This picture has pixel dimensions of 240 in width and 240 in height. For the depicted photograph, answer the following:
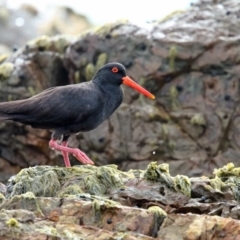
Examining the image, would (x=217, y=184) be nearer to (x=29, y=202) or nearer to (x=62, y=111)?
(x=29, y=202)

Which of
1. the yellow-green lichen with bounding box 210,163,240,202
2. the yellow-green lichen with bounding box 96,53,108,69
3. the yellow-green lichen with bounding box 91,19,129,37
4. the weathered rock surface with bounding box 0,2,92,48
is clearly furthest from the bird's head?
the weathered rock surface with bounding box 0,2,92,48

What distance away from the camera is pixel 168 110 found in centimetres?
1516

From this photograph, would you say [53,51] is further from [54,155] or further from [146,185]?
[146,185]

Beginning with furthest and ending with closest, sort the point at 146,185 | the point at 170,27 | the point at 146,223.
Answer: the point at 170,27 < the point at 146,185 < the point at 146,223

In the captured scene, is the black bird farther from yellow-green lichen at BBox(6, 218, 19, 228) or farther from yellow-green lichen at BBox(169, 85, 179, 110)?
yellow-green lichen at BBox(169, 85, 179, 110)

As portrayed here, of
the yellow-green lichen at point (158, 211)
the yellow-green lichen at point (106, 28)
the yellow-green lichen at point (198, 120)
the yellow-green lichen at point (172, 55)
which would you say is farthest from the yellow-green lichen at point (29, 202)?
the yellow-green lichen at point (106, 28)

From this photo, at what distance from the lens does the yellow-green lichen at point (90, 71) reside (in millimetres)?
15508

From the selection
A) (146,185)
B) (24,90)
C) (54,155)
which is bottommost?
(54,155)

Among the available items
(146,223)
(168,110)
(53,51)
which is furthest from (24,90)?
(146,223)

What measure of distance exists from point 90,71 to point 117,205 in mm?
7707

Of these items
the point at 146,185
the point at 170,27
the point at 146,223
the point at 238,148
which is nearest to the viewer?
the point at 146,223

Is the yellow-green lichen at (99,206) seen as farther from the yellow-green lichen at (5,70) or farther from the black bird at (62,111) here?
the yellow-green lichen at (5,70)

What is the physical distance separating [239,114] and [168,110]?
1.24 metres

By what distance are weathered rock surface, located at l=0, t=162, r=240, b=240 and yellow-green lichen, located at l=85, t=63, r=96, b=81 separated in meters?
5.95
